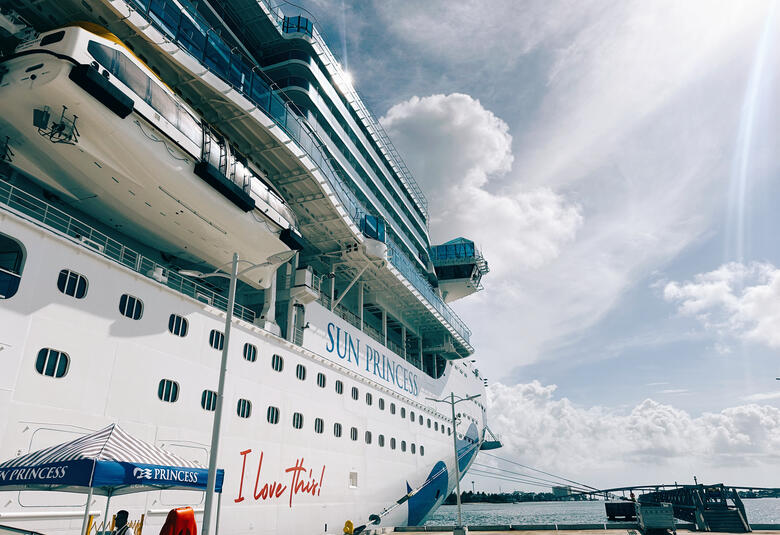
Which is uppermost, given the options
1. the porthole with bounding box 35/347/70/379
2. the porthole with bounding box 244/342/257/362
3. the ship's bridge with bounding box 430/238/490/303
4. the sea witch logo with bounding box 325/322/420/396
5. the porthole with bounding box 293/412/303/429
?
the ship's bridge with bounding box 430/238/490/303

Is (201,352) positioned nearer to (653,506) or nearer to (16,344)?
(16,344)

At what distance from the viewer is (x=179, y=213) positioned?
13.1 meters

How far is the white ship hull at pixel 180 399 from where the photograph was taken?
9.12 meters

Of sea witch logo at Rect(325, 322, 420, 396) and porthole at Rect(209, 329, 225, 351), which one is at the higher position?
sea witch logo at Rect(325, 322, 420, 396)

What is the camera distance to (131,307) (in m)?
11.6

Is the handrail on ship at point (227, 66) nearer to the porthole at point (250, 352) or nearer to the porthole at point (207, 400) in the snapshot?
the porthole at point (250, 352)

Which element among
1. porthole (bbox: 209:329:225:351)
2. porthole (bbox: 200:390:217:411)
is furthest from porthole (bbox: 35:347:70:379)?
porthole (bbox: 209:329:225:351)

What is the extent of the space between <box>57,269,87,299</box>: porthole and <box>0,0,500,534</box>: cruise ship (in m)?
0.04

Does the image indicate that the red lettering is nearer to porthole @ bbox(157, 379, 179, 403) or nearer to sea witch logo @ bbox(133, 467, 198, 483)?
porthole @ bbox(157, 379, 179, 403)

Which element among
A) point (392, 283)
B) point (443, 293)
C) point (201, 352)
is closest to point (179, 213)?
point (201, 352)

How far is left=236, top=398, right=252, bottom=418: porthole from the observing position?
14.1 meters

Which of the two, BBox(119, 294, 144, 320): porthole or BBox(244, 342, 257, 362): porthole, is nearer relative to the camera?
BBox(119, 294, 144, 320): porthole

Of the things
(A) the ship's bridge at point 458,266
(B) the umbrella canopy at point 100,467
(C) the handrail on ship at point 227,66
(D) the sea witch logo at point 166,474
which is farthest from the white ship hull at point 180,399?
(A) the ship's bridge at point 458,266

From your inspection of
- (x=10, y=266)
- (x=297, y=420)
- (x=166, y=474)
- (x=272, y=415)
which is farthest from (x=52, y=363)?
(x=297, y=420)
